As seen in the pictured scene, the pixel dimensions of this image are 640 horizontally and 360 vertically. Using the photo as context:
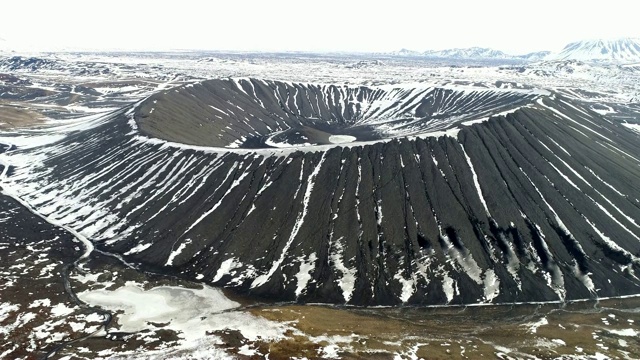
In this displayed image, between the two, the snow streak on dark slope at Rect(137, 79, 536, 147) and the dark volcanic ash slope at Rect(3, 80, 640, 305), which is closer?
the dark volcanic ash slope at Rect(3, 80, 640, 305)

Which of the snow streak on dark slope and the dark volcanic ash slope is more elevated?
the snow streak on dark slope

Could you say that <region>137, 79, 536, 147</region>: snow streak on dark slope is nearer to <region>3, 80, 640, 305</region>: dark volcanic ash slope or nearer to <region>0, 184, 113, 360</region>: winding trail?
<region>3, 80, 640, 305</region>: dark volcanic ash slope

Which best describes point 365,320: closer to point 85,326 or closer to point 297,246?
point 297,246

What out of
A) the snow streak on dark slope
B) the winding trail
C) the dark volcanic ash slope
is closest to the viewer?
the winding trail

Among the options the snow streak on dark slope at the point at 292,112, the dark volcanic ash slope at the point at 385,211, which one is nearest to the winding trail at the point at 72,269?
the dark volcanic ash slope at the point at 385,211

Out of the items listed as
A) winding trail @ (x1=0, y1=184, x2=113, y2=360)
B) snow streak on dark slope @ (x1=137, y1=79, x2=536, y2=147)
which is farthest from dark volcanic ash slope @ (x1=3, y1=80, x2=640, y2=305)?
snow streak on dark slope @ (x1=137, y1=79, x2=536, y2=147)

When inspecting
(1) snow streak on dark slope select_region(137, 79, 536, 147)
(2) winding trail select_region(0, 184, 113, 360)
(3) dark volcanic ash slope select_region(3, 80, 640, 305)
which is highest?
(1) snow streak on dark slope select_region(137, 79, 536, 147)

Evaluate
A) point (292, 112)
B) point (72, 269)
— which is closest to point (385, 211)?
point (72, 269)
